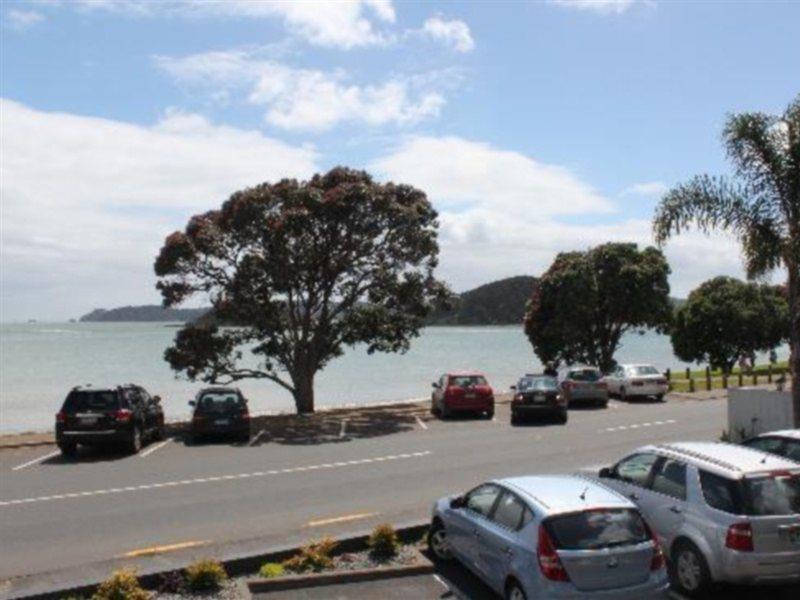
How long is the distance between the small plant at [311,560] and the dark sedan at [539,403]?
667 inches

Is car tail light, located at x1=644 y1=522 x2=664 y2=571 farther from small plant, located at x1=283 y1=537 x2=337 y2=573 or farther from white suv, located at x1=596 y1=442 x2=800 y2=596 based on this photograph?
small plant, located at x1=283 y1=537 x2=337 y2=573

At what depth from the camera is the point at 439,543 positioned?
35.5ft

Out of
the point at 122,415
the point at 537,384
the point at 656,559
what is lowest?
the point at 656,559

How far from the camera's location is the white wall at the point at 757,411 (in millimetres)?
19297

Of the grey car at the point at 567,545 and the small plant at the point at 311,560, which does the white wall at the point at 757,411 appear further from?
the small plant at the point at 311,560

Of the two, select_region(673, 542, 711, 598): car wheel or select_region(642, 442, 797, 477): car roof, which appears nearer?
select_region(673, 542, 711, 598): car wheel

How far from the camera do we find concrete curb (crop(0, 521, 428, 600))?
9305mm

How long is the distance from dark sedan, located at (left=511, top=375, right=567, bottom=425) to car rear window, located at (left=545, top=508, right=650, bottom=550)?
1822 centimetres

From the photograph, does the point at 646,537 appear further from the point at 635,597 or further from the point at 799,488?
the point at 799,488

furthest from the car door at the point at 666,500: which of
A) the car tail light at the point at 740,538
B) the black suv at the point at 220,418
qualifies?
the black suv at the point at 220,418

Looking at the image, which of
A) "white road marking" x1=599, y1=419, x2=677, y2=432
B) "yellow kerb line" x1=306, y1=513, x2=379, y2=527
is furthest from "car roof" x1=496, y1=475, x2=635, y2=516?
"white road marking" x1=599, y1=419, x2=677, y2=432

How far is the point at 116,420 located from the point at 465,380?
37.9 ft

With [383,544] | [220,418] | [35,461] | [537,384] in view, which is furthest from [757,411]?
[35,461]

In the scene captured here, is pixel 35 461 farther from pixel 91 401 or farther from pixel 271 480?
pixel 271 480
